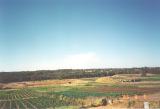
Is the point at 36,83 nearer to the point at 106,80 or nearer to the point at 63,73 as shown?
the point at 63,73

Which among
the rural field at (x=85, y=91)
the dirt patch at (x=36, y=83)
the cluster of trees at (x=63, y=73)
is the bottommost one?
the rural field at (x=85, y=91)

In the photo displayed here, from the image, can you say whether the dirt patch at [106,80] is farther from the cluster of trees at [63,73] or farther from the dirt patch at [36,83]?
the dirt patch at [36,83]

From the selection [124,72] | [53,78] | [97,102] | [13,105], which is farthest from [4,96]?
[124,72]

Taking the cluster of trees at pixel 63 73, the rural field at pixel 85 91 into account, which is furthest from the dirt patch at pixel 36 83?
the cluster of trees at pixel 63 73

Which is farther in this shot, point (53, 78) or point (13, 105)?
point (13, 105)

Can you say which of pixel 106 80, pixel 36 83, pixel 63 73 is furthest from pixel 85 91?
pixel 36 83

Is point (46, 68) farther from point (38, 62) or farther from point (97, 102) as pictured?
point (97, 102)

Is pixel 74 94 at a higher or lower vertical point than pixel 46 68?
lower

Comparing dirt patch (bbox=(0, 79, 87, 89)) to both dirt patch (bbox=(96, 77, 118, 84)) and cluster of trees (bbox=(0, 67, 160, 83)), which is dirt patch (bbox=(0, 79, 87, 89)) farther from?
dirt patch (bbox=(96, 77, 118, 84))
